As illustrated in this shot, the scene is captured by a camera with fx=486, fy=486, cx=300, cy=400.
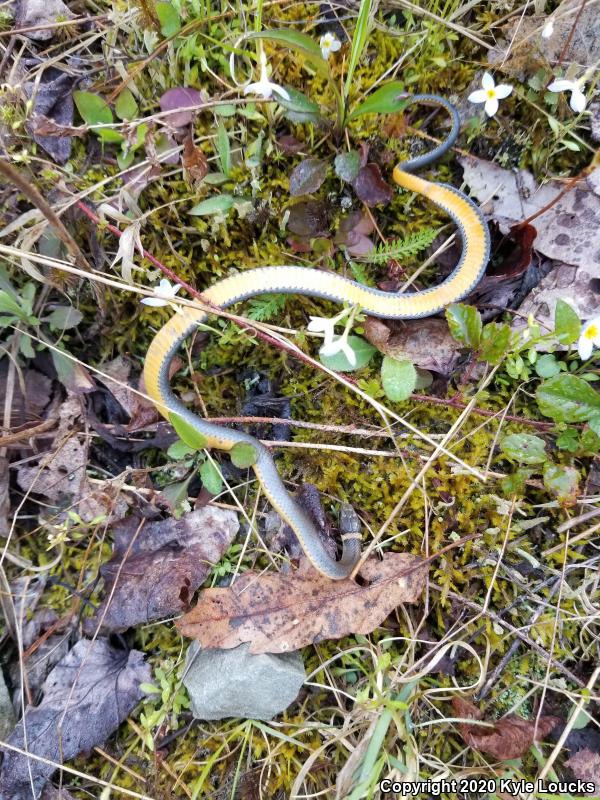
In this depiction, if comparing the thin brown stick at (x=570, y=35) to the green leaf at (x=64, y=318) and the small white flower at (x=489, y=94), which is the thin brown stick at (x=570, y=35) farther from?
the green leaf at (x=64, y=318)

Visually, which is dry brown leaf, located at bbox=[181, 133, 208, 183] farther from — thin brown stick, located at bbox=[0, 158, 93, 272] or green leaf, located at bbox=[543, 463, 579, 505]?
green leaf, located at bbox=[543, 463, 579, 505]

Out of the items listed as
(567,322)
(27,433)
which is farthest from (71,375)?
(567,322)

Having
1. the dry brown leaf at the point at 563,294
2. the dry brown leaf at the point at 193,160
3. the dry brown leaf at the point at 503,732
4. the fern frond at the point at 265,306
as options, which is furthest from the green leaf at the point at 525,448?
the dry brown leaf at the point at 193,160


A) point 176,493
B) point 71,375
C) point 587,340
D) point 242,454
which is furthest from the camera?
point 71,375

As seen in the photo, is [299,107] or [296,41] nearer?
[296,41]

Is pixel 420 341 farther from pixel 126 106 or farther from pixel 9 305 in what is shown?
pixel 9 305

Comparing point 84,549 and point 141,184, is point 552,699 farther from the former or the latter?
point 141,184
